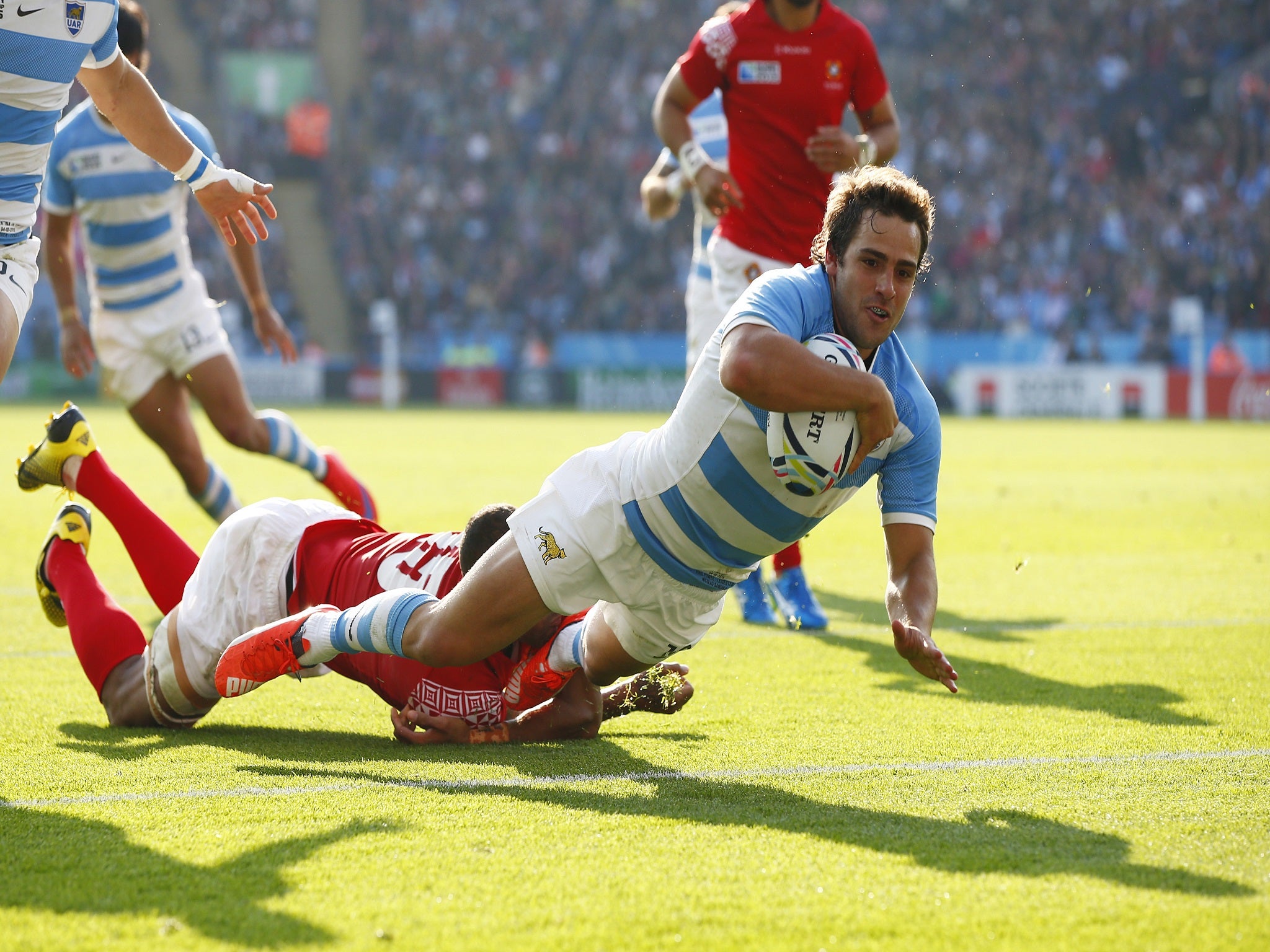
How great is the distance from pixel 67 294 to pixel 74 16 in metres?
3.37

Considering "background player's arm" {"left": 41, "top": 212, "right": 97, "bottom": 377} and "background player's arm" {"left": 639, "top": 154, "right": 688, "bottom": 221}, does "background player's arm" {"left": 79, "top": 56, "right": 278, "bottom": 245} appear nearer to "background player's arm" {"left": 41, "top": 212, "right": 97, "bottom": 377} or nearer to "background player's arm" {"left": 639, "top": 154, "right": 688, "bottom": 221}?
"background player's arm" {"left": 41, "top": 212, "right": 97, "bottom": 377}

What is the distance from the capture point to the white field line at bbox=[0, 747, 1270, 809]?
11.3 feet

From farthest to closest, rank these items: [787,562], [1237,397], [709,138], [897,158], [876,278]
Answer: [897,158] < [1237,397] < [709,138] < [787,562] < [876,278]

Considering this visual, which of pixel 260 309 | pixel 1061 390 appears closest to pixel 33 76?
pixel 260 309

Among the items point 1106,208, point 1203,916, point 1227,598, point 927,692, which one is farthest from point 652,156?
point 1203,916

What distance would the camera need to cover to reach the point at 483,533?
4070mm

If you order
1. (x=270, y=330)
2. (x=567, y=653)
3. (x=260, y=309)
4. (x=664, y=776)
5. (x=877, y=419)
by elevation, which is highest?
(x=260, y=309)

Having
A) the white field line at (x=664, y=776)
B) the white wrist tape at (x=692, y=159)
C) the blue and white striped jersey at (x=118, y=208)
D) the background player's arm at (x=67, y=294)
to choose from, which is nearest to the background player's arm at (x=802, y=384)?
the white field line at (x=664, y=776)

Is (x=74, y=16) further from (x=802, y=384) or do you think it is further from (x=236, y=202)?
(x=802, y=384)

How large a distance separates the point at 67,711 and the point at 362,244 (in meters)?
29.8

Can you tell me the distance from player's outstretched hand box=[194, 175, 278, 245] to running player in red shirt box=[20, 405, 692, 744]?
0.94m

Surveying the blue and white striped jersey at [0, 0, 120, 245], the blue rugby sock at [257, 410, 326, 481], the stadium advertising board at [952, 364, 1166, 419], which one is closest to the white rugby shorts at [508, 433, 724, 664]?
the blue and white striped jersey at [0, 0, 120, 245]

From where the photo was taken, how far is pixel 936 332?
27891mm

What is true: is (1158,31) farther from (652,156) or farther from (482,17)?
(482,17)
